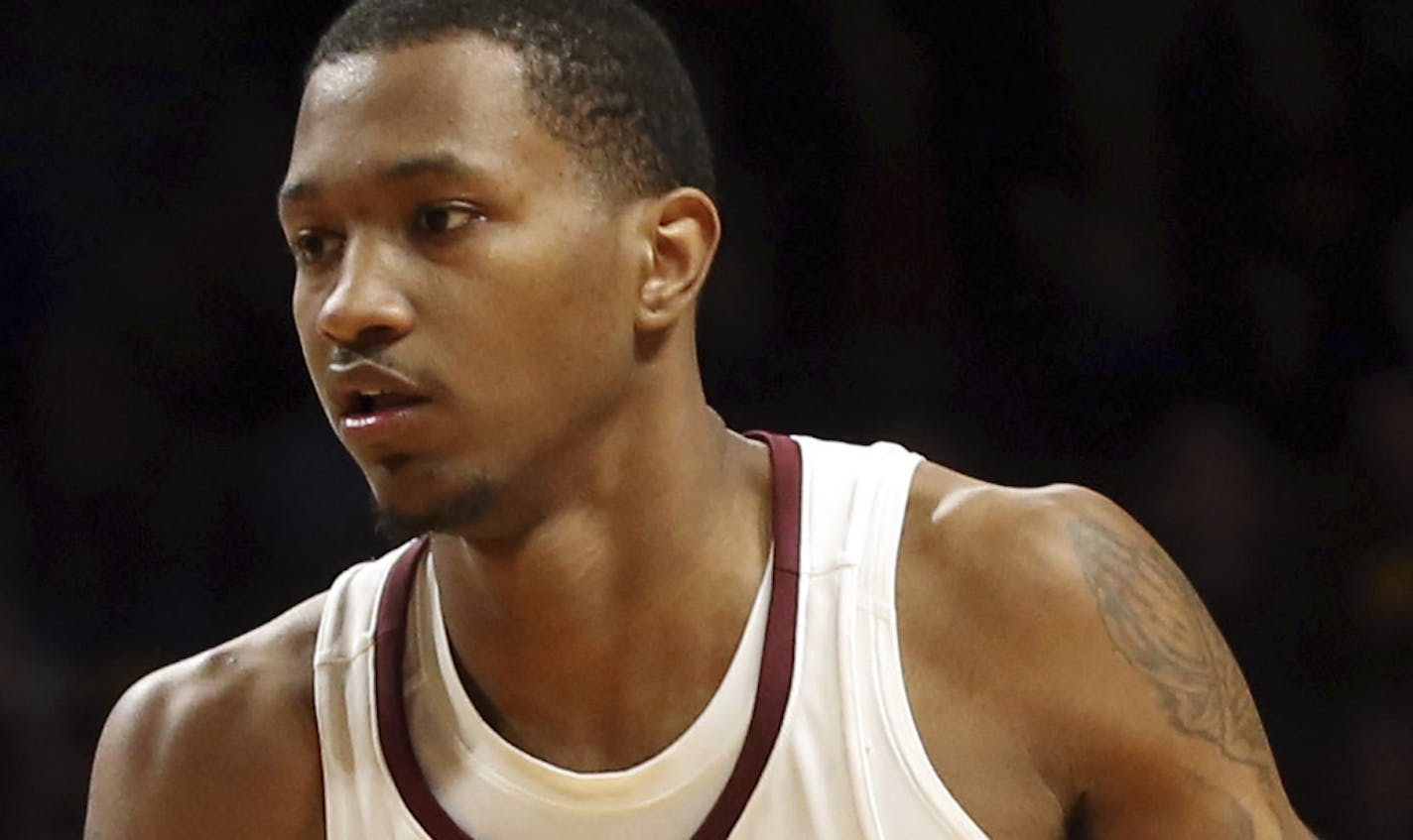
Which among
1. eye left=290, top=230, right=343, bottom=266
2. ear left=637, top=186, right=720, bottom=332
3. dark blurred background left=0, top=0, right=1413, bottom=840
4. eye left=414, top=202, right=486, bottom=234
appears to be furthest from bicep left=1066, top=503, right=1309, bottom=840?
dark blurred background left=0, top=0, right=1413, bottom=840

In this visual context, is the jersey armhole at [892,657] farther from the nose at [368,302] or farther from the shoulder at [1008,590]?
the nose at [368,302]

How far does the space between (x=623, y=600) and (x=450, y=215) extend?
457 millimetres

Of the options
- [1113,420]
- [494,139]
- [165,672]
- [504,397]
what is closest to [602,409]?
[504,397]

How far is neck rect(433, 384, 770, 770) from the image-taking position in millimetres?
2361

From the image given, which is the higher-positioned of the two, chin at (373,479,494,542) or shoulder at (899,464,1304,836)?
chin at (373,479,494,542)

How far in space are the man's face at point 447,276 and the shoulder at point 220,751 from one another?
0.37 m

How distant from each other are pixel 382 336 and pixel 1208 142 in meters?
2.61

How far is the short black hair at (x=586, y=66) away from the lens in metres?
2.28

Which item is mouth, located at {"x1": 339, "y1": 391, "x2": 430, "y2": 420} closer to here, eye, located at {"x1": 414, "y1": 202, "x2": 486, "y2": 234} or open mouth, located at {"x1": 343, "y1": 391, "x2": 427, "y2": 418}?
open mouth, located at {"x1": 343, "y1": 391, "x2": 427, "y2": 418}

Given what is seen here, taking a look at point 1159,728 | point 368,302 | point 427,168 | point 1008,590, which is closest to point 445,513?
point 368,302

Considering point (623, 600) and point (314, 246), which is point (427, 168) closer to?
point (314, 246)

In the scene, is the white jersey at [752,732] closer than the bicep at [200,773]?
Yes

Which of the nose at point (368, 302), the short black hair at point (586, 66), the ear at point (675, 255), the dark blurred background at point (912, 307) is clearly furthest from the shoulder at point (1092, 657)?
the dark blurred background at point (912, 307)

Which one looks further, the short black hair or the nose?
the short black hair
